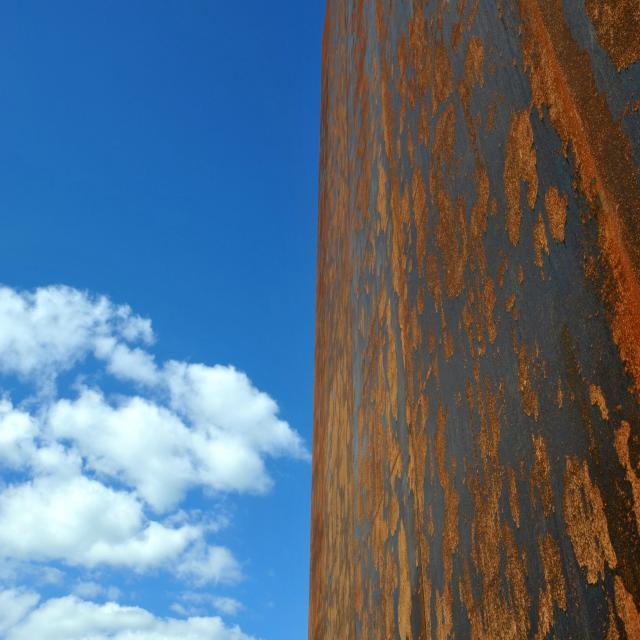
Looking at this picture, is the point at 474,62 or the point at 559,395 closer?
the point at 559,395

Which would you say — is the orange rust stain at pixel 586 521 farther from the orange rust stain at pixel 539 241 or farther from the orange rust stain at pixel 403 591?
the orange rust stain at pixel 403 591

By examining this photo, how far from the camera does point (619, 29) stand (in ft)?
0.78

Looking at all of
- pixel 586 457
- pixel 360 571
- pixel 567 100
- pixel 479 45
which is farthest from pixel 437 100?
pixel 360 571

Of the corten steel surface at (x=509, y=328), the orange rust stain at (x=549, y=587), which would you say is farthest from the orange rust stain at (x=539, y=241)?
the orange rust stain at (x=549, y=587)

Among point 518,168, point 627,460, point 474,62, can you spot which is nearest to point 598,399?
point 627,460

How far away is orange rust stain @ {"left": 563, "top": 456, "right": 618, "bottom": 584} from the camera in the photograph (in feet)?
0.69

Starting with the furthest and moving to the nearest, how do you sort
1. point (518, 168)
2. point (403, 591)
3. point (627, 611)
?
point (403, 591) < point (518, 168) < point (627, 611)

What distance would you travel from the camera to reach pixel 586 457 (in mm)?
226

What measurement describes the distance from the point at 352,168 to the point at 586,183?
749mm

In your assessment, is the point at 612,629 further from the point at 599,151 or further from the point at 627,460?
the point at 599,151

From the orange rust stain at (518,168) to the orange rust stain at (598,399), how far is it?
9 centimetres

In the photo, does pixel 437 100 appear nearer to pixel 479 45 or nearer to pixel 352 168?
pixel 479 45

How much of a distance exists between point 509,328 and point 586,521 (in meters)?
0.10

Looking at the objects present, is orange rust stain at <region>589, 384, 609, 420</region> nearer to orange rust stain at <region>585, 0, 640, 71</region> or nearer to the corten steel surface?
the corten steel surface
